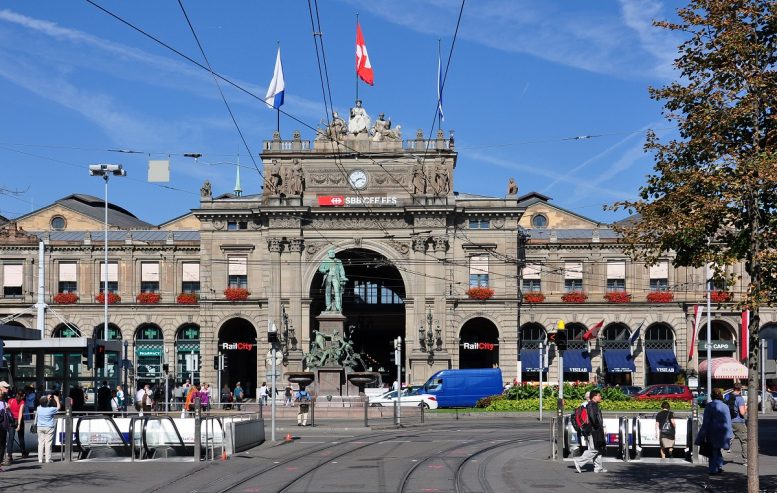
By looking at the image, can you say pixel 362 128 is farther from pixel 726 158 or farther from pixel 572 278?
pixel 726 158

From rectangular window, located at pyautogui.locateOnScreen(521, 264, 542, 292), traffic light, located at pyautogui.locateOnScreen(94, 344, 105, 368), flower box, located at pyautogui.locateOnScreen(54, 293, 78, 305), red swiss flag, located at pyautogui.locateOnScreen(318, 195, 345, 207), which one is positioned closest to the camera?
traffic light, located at pyautogui.locateOnScreen(94, 344, 105, 368)

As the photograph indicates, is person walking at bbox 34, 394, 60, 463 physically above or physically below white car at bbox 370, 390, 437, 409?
above

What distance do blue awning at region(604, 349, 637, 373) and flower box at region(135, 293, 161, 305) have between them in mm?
34408

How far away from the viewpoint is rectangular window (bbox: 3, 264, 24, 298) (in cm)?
8869

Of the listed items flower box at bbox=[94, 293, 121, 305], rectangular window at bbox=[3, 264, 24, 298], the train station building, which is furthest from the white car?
rectangular window at bbox=[3, 264, 24, 298]

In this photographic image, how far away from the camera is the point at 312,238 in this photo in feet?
267

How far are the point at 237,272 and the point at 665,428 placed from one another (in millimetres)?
58734

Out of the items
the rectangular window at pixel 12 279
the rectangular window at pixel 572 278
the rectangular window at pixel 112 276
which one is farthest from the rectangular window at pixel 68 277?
the rectangular window at pixel 572 278

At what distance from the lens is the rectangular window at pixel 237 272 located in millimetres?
83375

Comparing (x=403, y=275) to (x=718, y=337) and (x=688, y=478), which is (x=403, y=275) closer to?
(x=718, y=337)

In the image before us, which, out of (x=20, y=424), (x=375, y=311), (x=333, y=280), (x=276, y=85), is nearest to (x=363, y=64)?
(x=276, y=85)

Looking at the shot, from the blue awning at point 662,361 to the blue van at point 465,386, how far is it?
75.8 feet

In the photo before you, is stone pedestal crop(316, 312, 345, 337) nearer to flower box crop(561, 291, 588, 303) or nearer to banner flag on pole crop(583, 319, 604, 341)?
banner flag on pole crop(583, 319, 604, 341)

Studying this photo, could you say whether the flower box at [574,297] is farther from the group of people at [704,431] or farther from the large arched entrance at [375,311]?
the group of people at [704,431]
